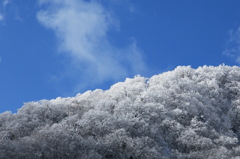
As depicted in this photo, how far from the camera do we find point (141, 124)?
60.6m

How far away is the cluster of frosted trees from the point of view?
160 ft

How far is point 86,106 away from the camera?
78.4 metres

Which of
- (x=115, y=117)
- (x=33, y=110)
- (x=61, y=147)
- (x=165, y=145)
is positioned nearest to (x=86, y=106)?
(x=33, y=110)

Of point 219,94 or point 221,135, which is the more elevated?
point 219,94

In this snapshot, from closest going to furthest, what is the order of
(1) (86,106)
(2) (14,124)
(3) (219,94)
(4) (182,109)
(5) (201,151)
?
(5) (201,151), (2) (14,124), (4) (182,109), (1) (86,106), (3) (219,94)

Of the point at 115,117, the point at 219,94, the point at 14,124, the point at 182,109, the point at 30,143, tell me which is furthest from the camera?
the point at 219,94

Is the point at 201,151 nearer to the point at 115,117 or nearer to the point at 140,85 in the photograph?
the point at 115,117

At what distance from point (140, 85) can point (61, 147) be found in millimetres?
42009

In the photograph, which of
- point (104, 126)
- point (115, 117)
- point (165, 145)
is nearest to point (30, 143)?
point (104, 126)

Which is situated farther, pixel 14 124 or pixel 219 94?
pixel 219 94

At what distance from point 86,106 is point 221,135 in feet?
104

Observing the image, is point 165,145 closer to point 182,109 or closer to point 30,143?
point 182,109

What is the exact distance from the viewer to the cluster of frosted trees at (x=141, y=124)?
160ft

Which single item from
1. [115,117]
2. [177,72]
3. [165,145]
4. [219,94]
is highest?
[177,72]
